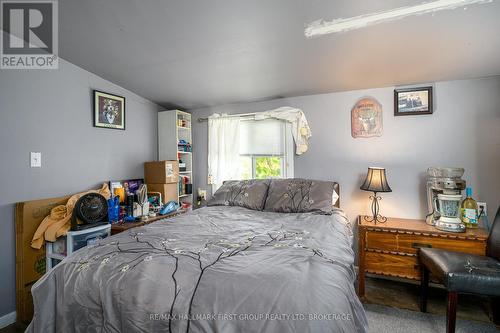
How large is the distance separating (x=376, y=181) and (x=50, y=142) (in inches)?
124

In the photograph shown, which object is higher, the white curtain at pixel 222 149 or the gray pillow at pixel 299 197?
the white curtain at pixel 222 149

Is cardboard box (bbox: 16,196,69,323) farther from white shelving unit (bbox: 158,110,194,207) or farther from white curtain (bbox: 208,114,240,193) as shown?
white curtain (bbox: 208,114,240,193)

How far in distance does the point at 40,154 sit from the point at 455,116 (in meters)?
3.97

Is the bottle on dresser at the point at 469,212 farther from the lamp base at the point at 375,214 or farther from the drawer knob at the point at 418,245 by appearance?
the lamp base at the point at 375,214

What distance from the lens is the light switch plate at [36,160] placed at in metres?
2.07

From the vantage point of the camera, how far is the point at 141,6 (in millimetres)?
1610

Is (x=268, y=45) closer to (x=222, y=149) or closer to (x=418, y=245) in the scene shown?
(x=222, y=149)

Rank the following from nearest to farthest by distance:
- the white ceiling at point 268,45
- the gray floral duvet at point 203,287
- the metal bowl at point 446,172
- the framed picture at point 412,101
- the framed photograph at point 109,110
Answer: the gray floral duvet at point 203,287, the white ceiling at point 268,45, the metal bowl at point 446,172, the framed picture at point 412,101, the framed photograph at point 109,110

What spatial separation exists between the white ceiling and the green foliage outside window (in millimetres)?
894

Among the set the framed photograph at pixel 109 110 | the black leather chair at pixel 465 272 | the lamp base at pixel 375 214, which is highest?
the framed photograph at pixel 109 110

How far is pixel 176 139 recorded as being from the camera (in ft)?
10.8

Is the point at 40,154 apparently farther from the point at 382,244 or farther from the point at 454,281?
the point at 454,281

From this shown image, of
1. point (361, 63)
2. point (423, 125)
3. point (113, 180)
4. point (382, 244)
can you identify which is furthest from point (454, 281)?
point (113, 180)

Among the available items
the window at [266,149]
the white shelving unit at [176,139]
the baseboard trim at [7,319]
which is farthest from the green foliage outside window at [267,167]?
the baseboard trim at [7,319]
